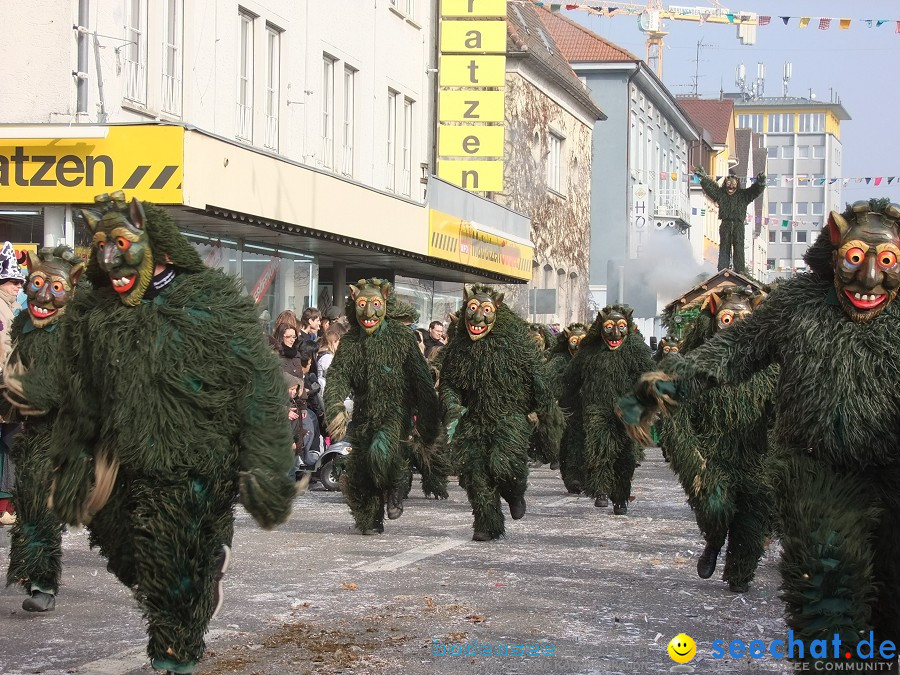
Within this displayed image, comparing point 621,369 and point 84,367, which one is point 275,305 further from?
point 84,367

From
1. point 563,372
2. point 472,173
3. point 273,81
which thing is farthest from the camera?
point 472,173

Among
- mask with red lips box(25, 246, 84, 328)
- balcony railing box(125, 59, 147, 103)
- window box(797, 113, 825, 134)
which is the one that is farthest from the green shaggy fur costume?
window box(797, 113, 825, 134)

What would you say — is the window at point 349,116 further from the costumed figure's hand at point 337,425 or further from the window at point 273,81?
the costumed figure's hand at point 337,425

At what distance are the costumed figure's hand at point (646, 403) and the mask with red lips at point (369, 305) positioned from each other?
230 inches

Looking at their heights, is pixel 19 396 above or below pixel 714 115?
below

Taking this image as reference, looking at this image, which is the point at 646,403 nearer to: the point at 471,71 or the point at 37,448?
the point at 37,448

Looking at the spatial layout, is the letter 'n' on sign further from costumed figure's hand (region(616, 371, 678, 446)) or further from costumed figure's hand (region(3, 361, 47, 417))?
costumed figure's hand (region(616, 371, 678, 446))

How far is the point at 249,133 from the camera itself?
20.3 metres

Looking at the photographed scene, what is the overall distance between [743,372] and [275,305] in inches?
619

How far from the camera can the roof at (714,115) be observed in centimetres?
8250

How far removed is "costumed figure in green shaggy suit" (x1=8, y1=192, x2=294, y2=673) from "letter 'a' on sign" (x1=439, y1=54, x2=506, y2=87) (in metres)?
21.7

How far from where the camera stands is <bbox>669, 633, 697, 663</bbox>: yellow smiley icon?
22.4 ft

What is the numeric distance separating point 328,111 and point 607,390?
1139 centimetres

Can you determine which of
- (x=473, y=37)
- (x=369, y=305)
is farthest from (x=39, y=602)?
(x=473, y=37)
